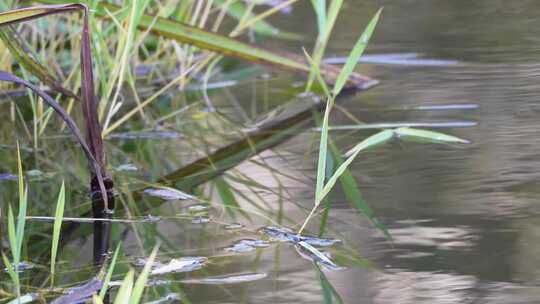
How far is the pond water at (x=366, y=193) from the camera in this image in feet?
3.82

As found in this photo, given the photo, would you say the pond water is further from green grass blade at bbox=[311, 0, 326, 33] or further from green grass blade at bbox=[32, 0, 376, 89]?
green grass blade at bbox=[311, 0, 326, 33]

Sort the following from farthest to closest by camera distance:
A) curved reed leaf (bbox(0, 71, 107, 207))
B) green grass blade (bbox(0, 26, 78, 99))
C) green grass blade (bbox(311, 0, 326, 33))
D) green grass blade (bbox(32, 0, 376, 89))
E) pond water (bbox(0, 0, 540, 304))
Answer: green grass blade (bbox(32, 0, 376, 89)), green grass blade (bbox(311, 0, 326, 33)), green grass blade (bbox(0, 26, 78, 99)), curved reed leaf (bbox(0, 71, 107, 207)), pond water (bbox(0, 0, 540, 304))

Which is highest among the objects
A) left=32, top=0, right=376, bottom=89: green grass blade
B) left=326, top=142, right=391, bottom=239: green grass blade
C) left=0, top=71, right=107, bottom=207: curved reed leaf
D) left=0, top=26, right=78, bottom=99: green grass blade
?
left=32, top=0, right=376, bottom=89: green grass blade

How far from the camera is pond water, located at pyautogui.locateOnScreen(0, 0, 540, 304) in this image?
1.16 metres

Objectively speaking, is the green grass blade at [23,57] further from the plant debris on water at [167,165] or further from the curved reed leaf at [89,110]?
the curved reed leaf at [89,110]

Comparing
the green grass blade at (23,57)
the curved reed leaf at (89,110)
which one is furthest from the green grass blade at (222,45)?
the curved reed leaf at (89,110)

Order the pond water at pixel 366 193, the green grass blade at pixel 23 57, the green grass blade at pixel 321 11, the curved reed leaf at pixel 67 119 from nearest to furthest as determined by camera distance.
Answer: the pond water at pixel 366 193 → the curved reed leaf at pixel 67 119 → the green grass blade at pixel 23 57 → the green grass blade at pixel 321 11

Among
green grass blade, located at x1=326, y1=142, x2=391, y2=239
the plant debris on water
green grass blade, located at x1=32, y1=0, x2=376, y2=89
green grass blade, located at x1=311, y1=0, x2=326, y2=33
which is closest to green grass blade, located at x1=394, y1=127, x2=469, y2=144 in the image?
the plant debris on water

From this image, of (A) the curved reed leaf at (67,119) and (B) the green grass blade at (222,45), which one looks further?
(B) the green grass blade at (222,45)

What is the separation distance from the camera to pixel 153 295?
1.15 metres

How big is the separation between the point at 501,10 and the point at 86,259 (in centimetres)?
172

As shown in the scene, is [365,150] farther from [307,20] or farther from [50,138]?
[307,20]

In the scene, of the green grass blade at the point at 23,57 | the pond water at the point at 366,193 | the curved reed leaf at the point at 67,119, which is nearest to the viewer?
the pond water at the point at 366,193

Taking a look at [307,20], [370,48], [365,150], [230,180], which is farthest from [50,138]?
[307,20]
